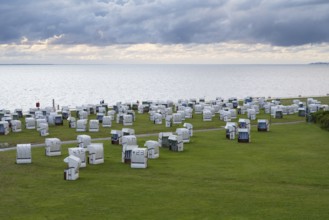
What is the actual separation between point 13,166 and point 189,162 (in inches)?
524

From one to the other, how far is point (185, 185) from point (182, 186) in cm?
37

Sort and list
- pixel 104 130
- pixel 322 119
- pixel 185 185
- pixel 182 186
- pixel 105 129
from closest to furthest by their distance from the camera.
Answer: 1. pixel 182 186
2. pixel 185 185
3. pixel 322 119
4. pixel 104 130
5. pixel 105 129

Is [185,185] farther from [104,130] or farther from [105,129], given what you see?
[105,129]

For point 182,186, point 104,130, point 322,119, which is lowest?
point 182,186

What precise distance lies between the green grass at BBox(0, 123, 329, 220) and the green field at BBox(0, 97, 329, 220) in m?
0.05

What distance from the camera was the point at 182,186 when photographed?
30.8 meters

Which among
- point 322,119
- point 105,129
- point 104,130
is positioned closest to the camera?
point 322,119

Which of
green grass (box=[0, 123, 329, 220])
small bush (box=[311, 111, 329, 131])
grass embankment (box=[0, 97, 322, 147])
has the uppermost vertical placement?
small bush (box=[311, 111, 329, 131])

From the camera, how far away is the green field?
2545 cm

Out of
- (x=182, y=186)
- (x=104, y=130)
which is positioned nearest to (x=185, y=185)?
(x=182, y=186)

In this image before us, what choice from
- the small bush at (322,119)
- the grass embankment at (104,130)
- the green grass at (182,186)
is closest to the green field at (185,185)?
the green grass at (182,186)

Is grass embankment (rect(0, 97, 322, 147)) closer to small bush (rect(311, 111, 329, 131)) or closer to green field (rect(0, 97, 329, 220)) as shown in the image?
small bush (rect(311, 111, 329, 131))

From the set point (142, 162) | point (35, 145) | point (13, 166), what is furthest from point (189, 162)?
point (35, 145)

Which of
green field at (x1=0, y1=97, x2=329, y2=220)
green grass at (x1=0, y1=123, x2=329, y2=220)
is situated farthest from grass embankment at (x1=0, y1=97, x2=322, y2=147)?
green grass at (x1=0, y1=123, x2=329, y2=220)
